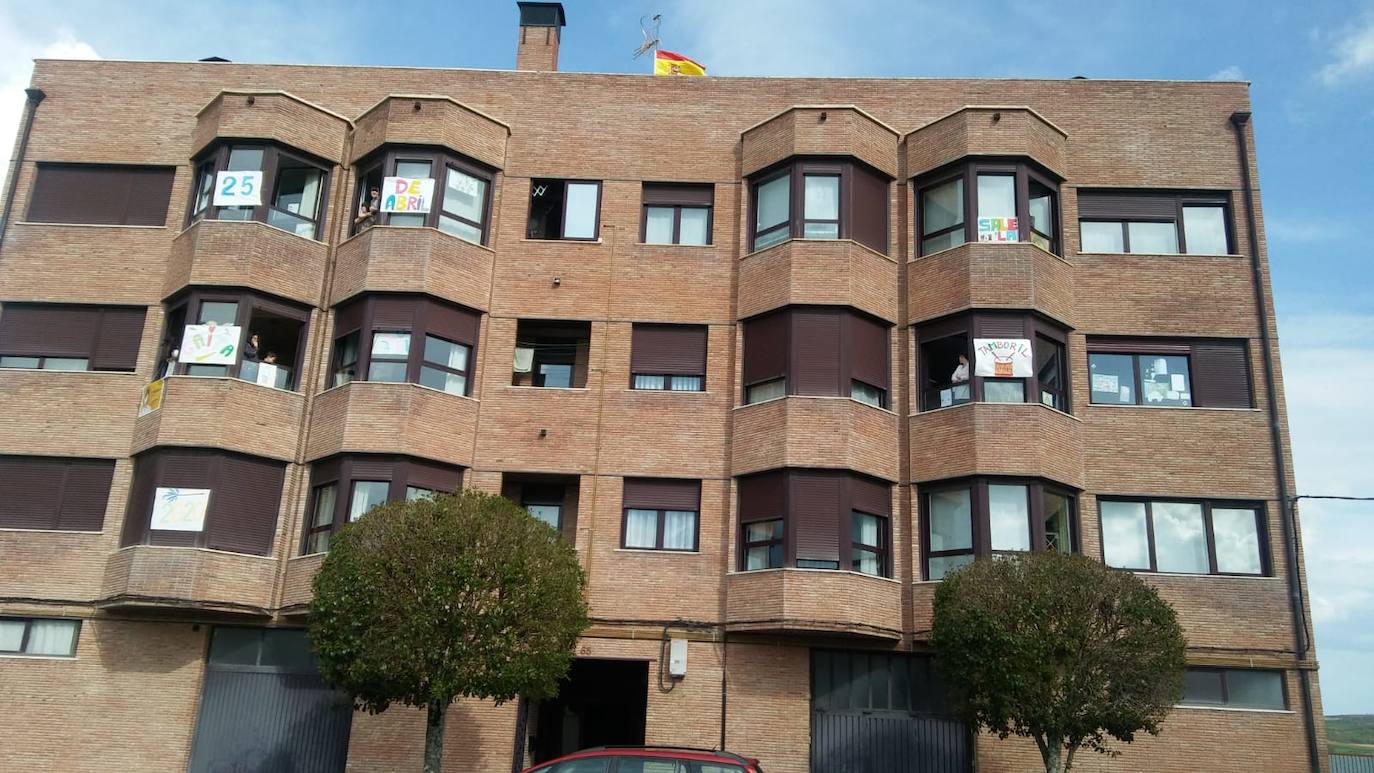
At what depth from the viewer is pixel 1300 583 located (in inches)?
823

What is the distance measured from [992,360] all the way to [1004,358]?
0.73 ft

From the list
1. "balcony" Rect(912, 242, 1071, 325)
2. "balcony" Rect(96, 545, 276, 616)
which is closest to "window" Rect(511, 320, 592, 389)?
"balcony" Rect(96, 545, 276, 616)

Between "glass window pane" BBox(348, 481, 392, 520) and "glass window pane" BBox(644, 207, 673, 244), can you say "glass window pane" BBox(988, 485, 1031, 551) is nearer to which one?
"glass window pane" BBox(644, 207, 673, 244)

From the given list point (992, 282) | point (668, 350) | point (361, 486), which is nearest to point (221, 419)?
A: point (361, 486)

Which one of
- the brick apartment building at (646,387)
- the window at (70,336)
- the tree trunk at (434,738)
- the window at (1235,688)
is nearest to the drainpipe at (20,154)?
the brick apartment building at (646,387)

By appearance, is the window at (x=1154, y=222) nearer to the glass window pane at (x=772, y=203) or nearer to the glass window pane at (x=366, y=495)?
the glass window pane at (x=772, y=203)

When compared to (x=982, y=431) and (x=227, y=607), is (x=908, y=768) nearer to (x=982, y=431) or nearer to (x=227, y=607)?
(x=982, y=431)

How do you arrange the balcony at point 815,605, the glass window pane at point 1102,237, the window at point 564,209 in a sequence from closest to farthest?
the balcony at point 815,605
the glass window pane at point 1102,237
the window at point 564,209

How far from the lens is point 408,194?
23000mm

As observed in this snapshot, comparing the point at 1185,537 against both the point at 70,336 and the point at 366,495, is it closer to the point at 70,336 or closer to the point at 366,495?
the point at 366,495

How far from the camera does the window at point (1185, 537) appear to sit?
2130cm

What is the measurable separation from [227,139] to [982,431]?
15819 mm

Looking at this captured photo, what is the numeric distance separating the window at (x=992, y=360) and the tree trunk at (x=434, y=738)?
1042cm

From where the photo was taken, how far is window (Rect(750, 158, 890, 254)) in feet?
74.2
